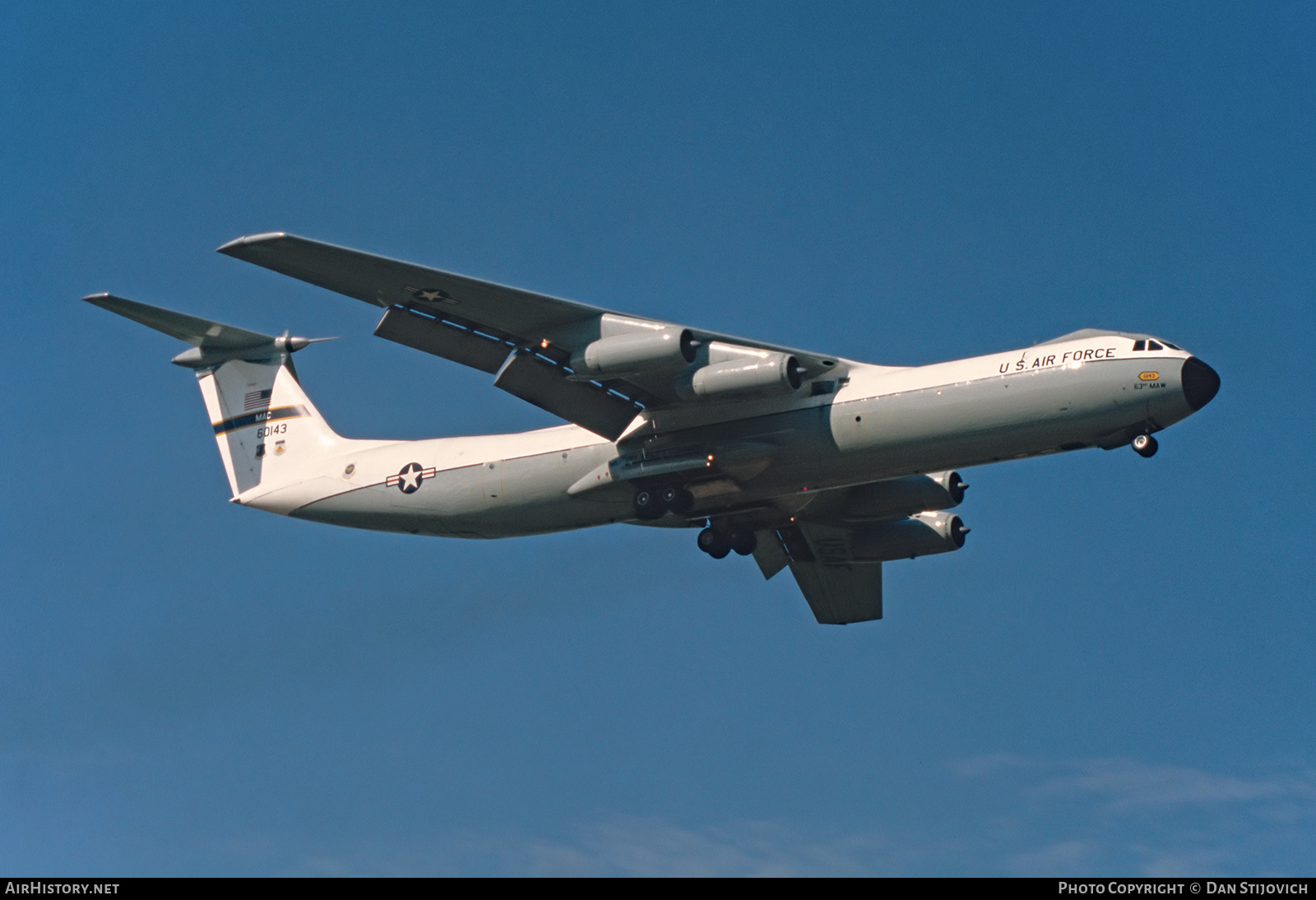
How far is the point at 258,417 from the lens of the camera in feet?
74.0

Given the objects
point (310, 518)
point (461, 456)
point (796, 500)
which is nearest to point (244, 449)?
point (310, 518)

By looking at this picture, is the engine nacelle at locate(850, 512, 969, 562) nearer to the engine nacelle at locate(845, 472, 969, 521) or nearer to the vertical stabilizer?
the engine nacelle at locate(845, 472, 969, 521)

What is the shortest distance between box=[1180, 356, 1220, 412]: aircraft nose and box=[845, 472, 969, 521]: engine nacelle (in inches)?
152

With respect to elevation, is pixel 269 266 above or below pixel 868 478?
above

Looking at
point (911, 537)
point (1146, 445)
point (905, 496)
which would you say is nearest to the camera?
point (1146, 445)

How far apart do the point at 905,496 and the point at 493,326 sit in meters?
5.96

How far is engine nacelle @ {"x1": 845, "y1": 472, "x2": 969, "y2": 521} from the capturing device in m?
19.8

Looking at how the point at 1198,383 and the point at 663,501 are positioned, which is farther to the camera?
the point at 663,501

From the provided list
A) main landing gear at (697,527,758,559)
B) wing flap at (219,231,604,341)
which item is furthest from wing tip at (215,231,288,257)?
main landing gear at (697,527,758,559)

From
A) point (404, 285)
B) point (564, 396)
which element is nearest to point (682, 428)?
point (564, 396)

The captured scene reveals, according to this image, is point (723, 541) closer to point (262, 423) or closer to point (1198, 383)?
point (1198, 383)

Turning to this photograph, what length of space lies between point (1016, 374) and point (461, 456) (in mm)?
7286
